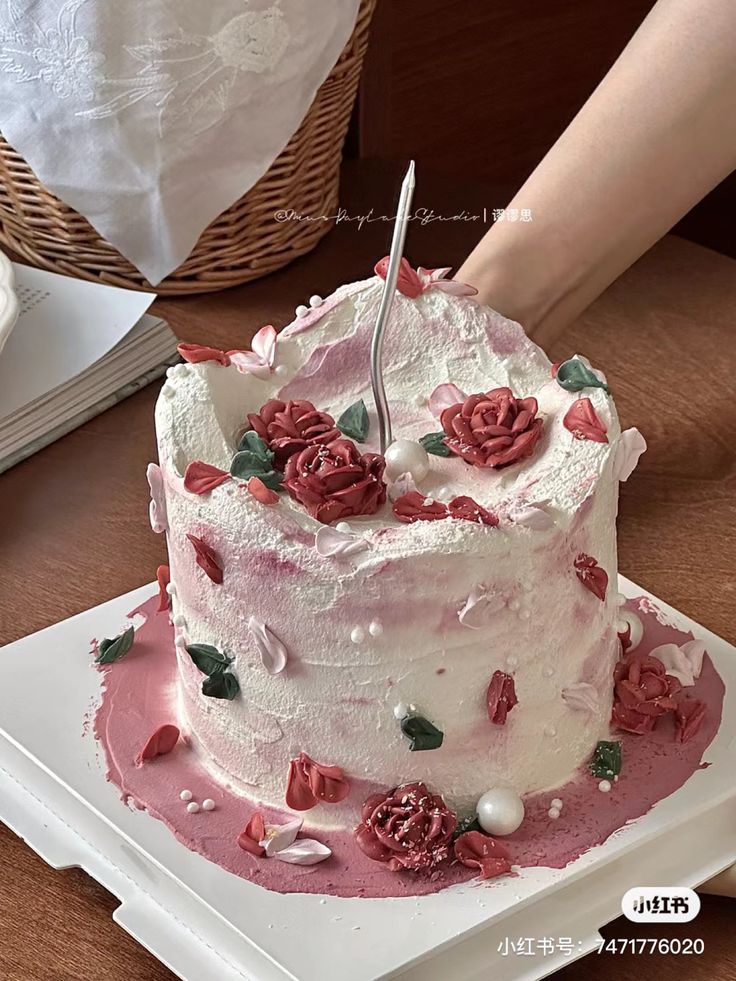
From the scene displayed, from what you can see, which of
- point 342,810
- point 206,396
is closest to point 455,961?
point 342,810

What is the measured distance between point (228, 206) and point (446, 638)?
2.02ft

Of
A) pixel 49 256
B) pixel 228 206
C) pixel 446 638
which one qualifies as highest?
pixel 446 638

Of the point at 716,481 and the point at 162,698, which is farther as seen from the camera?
the point at 716,481

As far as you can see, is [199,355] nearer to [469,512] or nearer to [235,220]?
[469,512]

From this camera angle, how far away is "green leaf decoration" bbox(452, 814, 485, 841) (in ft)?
2.15

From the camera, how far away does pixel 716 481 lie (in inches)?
39.6

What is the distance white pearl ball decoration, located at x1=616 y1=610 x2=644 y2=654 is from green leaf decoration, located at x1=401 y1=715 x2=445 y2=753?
0.18 m

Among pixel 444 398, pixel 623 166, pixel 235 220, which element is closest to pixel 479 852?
pixel 444 398

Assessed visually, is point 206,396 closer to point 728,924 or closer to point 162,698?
point 162,698

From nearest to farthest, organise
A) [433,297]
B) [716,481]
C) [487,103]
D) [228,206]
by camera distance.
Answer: [433,297] → [716,481] → [228,206] → [487,103]

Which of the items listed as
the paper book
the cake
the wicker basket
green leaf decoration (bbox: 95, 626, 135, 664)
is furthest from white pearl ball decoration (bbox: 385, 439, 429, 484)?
the wicker basket

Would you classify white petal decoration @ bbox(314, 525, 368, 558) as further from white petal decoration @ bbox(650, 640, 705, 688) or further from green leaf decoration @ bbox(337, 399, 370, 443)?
white petal decoration @ bbox(650, 640, 705, 688)

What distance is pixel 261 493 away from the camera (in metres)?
0.62

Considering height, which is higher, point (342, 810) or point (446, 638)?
point (446, 638)
